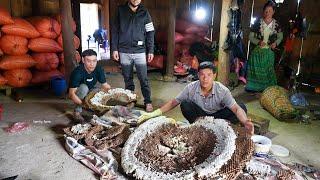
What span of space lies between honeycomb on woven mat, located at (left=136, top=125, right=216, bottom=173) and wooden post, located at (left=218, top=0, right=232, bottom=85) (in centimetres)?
231

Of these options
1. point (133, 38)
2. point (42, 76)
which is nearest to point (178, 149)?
point (133, 38)

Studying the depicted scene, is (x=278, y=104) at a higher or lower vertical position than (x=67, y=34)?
lower

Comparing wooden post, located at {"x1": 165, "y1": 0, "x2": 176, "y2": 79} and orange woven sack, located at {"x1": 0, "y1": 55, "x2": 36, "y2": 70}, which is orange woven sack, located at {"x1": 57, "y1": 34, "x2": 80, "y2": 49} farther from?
wooden post, located at {"x1": 165, "y1": 0, "x2": 176, "y2": 79}

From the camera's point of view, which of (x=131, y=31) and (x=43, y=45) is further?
(x=43, y=45)

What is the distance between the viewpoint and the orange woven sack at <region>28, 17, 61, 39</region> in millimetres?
6074

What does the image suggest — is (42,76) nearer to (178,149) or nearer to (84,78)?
(84,78)

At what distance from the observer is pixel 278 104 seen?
15.8 ft

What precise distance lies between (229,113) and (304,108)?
7.51ft

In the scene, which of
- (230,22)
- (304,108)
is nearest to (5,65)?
(230,22)

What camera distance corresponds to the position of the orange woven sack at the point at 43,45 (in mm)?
6000

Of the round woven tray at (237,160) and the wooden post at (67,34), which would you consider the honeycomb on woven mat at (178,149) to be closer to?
the round woven tray at (237,160)

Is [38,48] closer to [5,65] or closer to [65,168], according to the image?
[5,65]

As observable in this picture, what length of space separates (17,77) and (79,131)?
8.80ft

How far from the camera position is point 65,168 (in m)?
3.20
